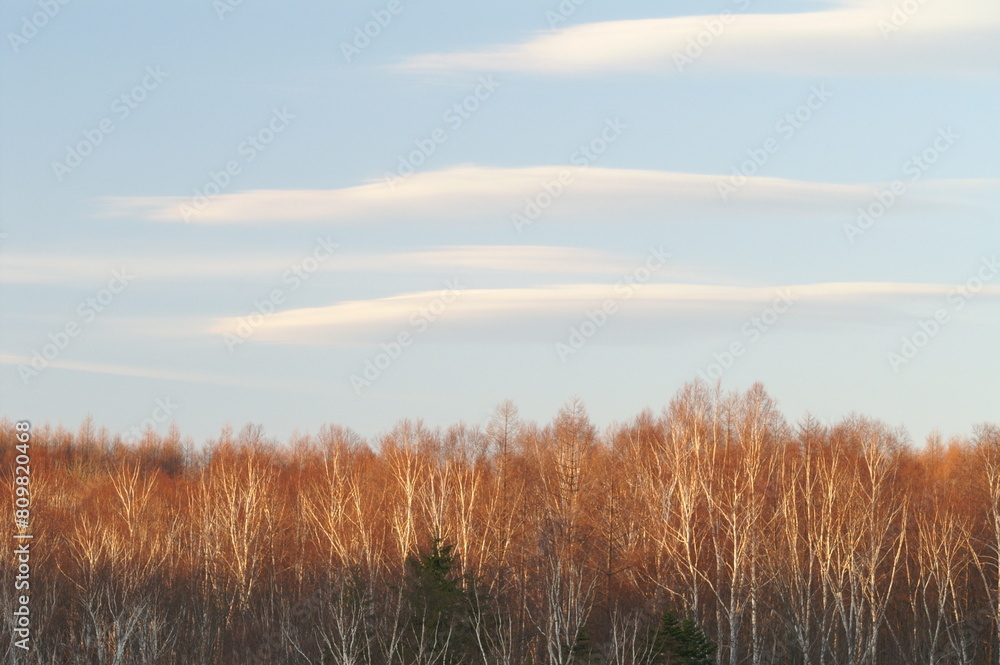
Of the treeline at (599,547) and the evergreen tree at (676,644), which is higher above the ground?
the treeline at (599,547)

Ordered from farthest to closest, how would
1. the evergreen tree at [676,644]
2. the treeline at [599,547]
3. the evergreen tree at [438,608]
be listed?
the treeline at [599,547] → the evergreen tree at [676,644] → the evergreen tree at [438,608]

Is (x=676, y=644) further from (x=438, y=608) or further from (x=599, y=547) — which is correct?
(x=599, y=547)

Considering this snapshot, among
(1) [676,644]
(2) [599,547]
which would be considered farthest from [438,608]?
(2) [599,547]

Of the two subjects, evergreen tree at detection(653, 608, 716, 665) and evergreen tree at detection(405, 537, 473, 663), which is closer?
evergreen tree at detection(405, 537, 473, 663)

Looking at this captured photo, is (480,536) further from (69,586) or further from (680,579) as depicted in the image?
(69,586)

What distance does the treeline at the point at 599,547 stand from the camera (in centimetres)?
4778

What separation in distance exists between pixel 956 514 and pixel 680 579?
47.8 feet

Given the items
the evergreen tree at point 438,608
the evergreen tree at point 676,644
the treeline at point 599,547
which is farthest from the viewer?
the treeline at point 599,547

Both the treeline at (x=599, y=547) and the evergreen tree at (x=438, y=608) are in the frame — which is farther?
the treeline at (x=599, y=547)

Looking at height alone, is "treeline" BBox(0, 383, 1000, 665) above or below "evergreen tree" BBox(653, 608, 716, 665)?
above

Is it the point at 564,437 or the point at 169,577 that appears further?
the point at 564,437

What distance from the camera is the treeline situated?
4778cm

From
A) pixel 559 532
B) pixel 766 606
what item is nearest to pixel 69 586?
pixel 559 532

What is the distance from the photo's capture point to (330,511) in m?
60.9
